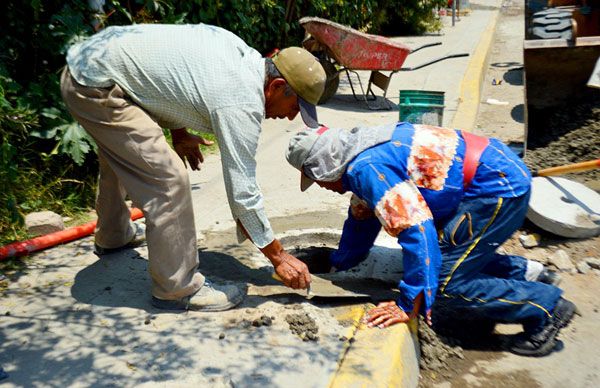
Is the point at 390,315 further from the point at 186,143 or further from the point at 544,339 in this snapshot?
the point at 186,143

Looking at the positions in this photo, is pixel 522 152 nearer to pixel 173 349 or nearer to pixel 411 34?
pixel 173 349

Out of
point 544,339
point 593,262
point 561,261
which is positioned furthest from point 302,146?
point 593,262

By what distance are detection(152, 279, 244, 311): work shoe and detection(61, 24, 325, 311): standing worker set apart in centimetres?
3

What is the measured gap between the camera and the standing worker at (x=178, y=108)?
2.89 meters

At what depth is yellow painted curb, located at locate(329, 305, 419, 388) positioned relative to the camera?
267 centimetres

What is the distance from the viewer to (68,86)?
3.06 meters

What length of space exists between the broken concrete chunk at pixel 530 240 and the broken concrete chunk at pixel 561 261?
186 mm

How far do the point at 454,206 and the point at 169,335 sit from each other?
159 centimetres

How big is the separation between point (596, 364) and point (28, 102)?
4004mm

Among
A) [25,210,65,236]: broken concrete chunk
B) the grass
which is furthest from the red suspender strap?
the grass

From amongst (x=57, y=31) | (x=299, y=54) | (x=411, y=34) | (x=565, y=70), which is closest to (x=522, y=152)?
(x=565, y=70)

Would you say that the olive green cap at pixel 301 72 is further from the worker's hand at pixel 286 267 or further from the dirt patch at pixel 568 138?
the dirt patch at pixel 568 138

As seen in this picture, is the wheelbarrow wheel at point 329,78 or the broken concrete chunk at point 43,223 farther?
the wheelbarrow wheel at point 329,78

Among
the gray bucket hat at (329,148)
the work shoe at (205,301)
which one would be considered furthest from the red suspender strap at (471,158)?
the work shoe at (205,301)
